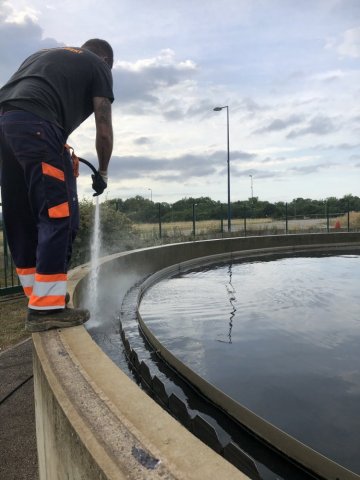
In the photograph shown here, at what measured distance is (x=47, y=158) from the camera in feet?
7.84

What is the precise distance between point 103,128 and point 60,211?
0.63m

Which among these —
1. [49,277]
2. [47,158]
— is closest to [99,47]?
[47,158]

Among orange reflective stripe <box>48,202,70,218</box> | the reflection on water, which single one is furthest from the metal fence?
orange reflective stripe <box>48,202,70,218</box>

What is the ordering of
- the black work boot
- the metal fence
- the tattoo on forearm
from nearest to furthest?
1. the black work boot
2. the tattoo on forearm
3. the metal fence

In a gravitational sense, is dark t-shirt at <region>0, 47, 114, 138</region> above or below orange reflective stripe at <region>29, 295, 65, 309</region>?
above

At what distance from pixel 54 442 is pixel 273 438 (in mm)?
1040

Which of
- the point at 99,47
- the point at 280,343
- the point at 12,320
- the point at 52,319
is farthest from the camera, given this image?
the point at 12,320

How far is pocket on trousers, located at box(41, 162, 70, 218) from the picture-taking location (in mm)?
2373

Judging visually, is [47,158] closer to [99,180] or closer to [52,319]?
[99,180]

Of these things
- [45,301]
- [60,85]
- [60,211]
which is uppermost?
[60,85]

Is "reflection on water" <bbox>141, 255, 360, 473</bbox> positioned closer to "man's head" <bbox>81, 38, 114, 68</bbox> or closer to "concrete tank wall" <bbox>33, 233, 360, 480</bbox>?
"concrete tank wall" <bbox>33, 233, 360, 480</bbox>

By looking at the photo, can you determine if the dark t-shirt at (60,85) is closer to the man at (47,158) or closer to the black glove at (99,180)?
the man at (47,158)

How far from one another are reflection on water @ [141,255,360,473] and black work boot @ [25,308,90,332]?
0.95m

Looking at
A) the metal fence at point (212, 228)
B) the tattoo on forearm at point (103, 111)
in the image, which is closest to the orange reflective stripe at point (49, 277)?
the tattoo on forearm at point (103, 111)
